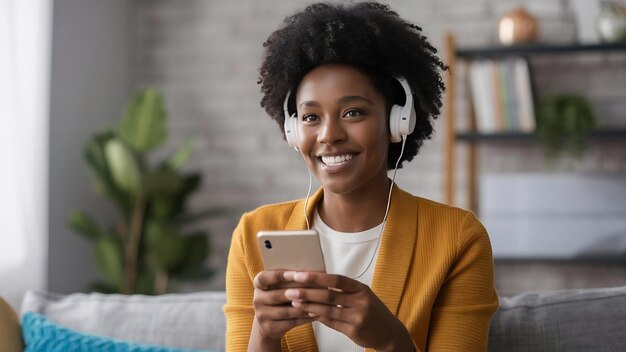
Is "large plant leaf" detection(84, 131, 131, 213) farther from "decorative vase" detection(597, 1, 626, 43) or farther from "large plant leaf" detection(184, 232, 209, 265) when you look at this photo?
"decorative vase" detection(597, 1, 626, 43)

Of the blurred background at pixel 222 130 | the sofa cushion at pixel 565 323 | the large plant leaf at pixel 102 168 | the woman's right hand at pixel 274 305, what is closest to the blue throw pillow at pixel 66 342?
the woman's right hand at pixel 274 305

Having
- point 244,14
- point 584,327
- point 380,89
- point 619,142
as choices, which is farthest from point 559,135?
point 380,89

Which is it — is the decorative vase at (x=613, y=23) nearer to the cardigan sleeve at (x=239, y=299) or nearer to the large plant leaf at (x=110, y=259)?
the large plant leaf at (x=110, y=259)

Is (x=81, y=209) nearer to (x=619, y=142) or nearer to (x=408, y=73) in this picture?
(x=619, y=142)

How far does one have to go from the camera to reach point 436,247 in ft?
4.57

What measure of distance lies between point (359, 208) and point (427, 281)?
17 centimetres

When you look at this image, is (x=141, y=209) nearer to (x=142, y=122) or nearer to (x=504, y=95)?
(x=142, y=122)

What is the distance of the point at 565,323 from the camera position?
153 centimetres

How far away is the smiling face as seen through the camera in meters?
1.33

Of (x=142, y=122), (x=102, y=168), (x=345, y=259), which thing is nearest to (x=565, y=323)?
(x=345, y=259)

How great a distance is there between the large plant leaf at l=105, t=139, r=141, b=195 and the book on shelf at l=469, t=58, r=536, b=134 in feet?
4.63

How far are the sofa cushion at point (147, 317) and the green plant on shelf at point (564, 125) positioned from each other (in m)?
2.06

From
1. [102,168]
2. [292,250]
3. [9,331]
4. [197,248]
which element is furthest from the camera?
[197,248]

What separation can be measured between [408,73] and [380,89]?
2.1 inches
